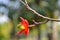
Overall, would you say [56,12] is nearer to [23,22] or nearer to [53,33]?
[53,33]

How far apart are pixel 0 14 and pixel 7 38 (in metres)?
4.47

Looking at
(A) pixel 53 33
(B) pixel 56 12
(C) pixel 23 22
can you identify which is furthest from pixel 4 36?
(C) pixel 23 22

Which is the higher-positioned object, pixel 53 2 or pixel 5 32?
pixel 53 2

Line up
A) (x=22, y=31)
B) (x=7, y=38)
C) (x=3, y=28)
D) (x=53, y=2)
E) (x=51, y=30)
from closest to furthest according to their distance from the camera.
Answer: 1. (x=22, y=31)
2. (x=53, y=2)
3. (x=51, y=30)
4. (x=7, y=38)
5. (x=3, y=28)

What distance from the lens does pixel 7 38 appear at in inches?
361

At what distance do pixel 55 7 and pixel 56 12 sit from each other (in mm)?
424

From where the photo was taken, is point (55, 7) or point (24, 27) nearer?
point (24, 27)

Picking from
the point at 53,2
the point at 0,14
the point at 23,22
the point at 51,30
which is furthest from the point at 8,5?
the point at 23,22

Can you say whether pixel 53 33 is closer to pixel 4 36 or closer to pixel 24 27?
pixel 4 36

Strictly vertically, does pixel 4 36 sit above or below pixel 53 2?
below

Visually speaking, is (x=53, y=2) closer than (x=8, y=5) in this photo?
Yes

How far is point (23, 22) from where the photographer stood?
2.69 feet

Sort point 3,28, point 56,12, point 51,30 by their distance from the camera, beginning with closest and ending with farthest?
point 56,12, point 51,30, point 3,28

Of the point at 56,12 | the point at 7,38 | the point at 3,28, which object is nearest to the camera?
the point at 56,12
